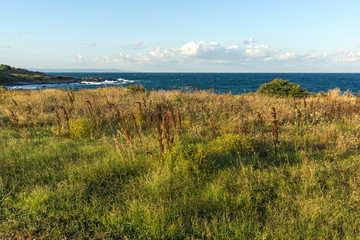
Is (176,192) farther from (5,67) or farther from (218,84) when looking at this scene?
(5,67)

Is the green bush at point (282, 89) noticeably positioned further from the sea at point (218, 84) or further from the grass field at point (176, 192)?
the grass field at point (176, 192)

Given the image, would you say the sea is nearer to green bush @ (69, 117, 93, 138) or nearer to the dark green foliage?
green bush @ (69, 117, 93, 138)

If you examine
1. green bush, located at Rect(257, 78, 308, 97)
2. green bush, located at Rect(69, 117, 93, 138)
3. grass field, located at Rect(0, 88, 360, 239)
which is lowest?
grass field, located at Rect(0, 88, 360, 239)

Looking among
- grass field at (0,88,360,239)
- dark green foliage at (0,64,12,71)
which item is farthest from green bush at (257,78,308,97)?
dark green foliage at (0,64,12,71)

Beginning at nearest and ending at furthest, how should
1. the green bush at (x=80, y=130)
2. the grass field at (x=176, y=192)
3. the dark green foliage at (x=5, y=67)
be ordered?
the grass field at (x=176, y=192)
the green bush at (x=80, y=130)
the dark green foliage at (x=5, y=67)

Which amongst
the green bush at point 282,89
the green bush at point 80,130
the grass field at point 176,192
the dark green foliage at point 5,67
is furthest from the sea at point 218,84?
the dark green foliage at point 5,67

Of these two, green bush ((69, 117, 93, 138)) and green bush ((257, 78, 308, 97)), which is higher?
green bush ((257, 78, 308, 97))

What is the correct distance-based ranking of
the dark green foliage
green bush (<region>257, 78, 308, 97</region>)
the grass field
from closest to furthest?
1. the grass field
2. green bush (<region>257, 78, 308, 97</region>)
3. the dark green foliage

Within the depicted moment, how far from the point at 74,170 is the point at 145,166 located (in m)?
1.36

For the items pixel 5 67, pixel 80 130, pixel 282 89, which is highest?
pixel 5 67

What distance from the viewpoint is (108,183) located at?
387 centimetres

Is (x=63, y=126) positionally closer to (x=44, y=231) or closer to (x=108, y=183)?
(x=108, y=183)

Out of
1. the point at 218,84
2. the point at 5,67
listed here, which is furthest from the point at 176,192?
the point at 5,67

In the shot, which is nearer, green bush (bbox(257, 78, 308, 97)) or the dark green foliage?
green bush (bbox(257, 78, 308, 97))
